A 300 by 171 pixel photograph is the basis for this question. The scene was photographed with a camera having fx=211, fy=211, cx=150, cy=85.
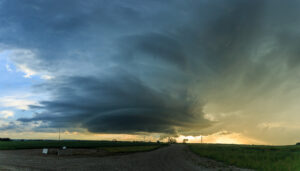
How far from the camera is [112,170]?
2722 cm

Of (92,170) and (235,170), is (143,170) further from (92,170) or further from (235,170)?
(235,170)

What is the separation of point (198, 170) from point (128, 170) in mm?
10162

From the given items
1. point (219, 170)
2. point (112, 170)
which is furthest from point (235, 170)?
point (112, 170)

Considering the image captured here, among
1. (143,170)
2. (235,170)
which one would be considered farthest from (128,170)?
(235,170)

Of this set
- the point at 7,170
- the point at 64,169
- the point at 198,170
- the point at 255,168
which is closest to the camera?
the point at 7,170

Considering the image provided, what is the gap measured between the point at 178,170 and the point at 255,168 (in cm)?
1379

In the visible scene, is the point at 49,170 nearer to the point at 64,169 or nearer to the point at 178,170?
→ the point at 64,169

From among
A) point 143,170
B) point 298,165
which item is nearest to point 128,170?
point 143,170

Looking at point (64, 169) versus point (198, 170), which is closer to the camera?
point (64, 169)

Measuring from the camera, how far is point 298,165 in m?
31.8

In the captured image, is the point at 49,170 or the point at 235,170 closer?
the point at 49,170

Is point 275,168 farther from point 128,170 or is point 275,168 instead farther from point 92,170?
point 92,170

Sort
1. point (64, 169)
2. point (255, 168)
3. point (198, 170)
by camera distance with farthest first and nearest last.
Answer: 1. point (255, 168)
2. point (198, 170)
3. point (64, 169)

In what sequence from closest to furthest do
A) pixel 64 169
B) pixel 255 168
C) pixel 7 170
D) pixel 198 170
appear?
1. pixel 7 170
2. pixel 64 169
3. pixel 198 170
4. pixel 255 168
